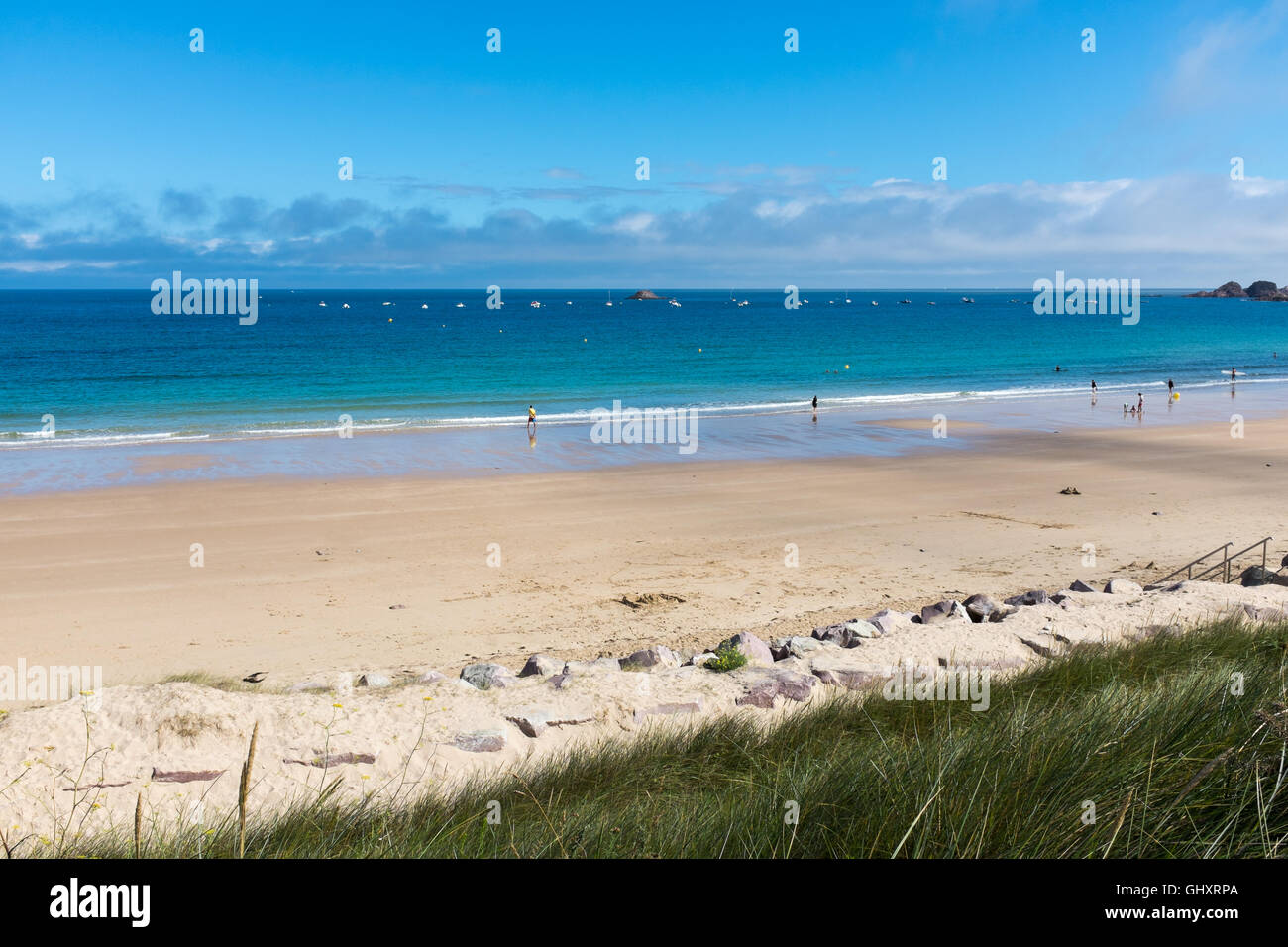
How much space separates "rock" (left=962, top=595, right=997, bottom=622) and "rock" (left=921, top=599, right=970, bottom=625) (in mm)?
80

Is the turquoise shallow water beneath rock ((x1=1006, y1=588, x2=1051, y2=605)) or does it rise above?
above

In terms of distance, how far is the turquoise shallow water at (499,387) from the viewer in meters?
28.0

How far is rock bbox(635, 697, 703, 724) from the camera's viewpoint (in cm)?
738

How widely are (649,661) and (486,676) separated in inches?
64.8

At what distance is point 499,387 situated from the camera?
49000 millimetres

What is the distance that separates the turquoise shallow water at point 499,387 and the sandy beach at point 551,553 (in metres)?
4.40

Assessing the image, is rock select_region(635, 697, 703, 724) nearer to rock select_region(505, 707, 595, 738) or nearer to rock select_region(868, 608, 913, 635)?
rock select_region(505, 707, 595, 738)

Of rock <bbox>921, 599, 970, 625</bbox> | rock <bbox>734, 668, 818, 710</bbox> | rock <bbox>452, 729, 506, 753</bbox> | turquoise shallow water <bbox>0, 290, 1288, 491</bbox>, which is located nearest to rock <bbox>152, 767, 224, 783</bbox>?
rock <bbox>452, 729, 506, 753</bbox>

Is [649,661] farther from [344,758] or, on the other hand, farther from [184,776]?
[184,776]

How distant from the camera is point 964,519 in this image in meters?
18.6

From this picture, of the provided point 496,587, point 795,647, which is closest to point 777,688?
point 795,647

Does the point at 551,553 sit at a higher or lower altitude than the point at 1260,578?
lower

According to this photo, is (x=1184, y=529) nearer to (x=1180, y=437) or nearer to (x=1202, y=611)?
(x=1202, y=611)
